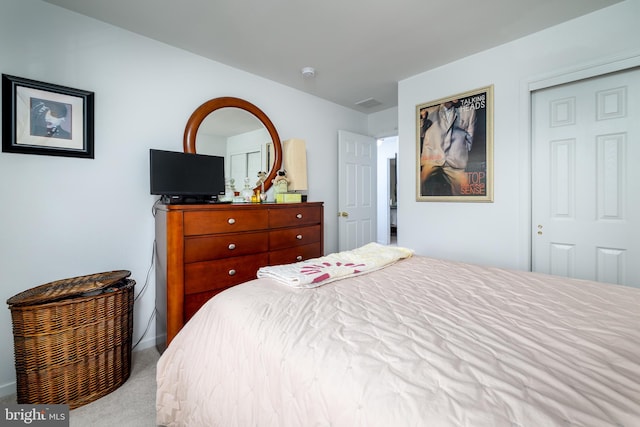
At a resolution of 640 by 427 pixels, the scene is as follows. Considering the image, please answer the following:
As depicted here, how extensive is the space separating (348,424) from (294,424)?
20 centimetres

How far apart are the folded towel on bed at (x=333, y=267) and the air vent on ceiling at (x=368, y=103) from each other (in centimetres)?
263

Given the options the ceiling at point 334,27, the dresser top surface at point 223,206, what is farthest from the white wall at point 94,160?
the dresser top surface at point 223,206

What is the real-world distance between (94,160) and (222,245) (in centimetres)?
116

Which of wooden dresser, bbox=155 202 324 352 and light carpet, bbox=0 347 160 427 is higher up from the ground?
wooden dresser, bbox=155 202 324 352

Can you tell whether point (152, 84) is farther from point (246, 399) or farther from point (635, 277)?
point (635, 277)

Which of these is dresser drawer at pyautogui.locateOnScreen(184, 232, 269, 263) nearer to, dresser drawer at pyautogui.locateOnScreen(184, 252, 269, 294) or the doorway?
dresser drawer at pyautogui.locateOnScreen(184, 252, 269, 294)

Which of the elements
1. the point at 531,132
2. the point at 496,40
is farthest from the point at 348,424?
the point at 496,40

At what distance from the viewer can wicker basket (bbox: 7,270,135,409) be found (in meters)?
1.51

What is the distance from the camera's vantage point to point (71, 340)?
1.61m

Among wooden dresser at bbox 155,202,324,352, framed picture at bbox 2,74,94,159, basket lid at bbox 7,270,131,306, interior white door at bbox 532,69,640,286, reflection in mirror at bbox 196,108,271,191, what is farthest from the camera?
reflection in mirror at bbox 196,108,271,191

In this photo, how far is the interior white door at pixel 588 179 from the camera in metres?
2.09

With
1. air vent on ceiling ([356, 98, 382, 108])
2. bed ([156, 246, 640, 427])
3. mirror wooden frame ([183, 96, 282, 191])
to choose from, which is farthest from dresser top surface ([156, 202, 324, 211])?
air vent on ceiling ([356, 98, 382, 108])

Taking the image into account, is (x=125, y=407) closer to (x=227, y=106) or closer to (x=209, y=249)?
(x=209, y=249)

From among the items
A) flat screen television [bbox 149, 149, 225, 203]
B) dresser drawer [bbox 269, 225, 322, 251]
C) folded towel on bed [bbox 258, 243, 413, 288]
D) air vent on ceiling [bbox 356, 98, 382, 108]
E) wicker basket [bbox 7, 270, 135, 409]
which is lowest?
wicker basket [bbox 7, 270, 135, 409]
